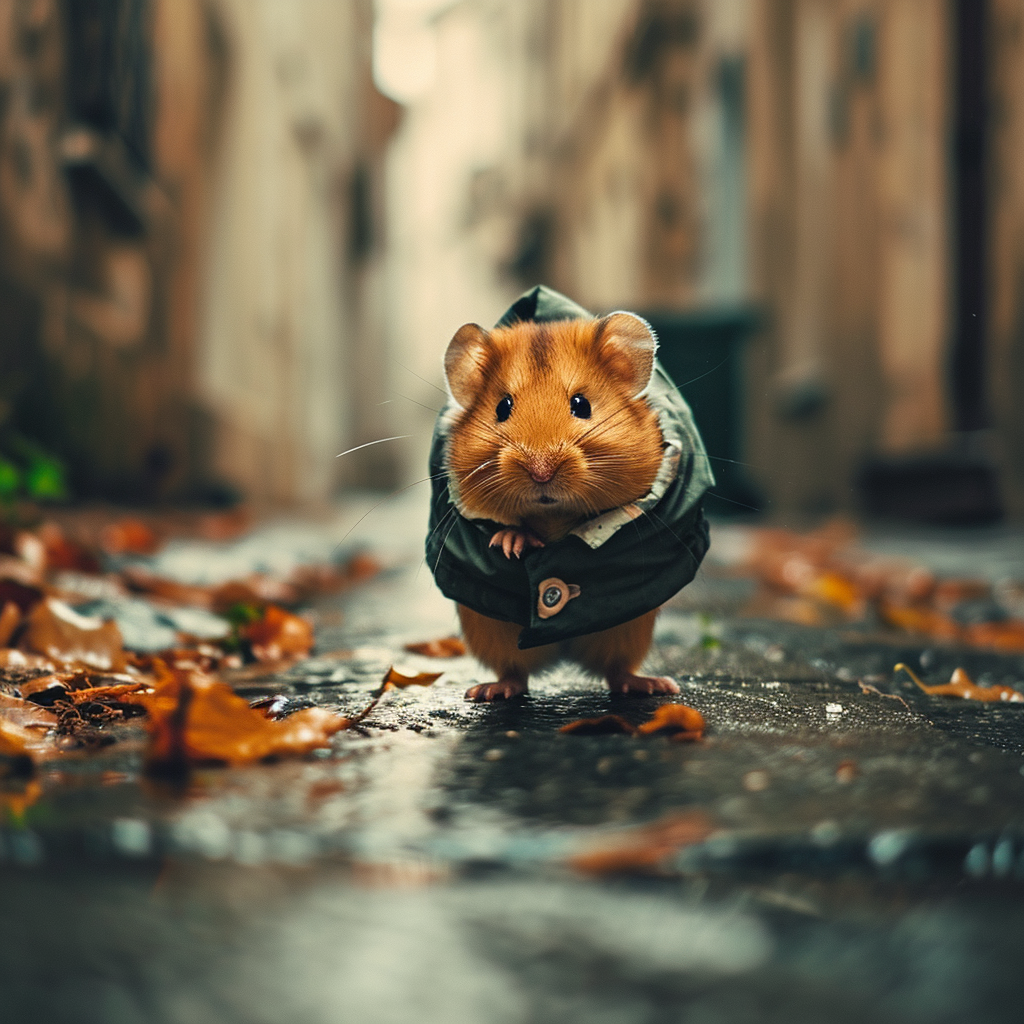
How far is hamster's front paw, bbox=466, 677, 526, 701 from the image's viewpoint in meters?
1.83

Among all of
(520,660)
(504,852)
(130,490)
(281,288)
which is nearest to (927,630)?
(520,660)

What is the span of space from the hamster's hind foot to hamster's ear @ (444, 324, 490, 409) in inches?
22.4

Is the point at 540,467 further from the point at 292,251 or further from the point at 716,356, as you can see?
the point at 292,251

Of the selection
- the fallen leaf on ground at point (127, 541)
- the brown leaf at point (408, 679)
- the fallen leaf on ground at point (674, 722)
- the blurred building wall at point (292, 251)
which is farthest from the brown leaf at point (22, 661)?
the blurred building wall at point (292, 251)

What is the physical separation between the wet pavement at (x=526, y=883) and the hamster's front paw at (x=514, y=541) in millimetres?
278

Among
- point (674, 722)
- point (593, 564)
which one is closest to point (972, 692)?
point (674, 722)

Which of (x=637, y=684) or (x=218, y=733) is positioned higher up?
(x=218, y=733)

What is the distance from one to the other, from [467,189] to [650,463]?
30.8 metres

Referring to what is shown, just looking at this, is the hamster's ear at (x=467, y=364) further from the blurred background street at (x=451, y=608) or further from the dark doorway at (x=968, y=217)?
the dark doorway at (x=968, y=217)

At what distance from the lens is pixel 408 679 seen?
1946mm

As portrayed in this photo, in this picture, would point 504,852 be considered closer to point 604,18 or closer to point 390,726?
point 390,726

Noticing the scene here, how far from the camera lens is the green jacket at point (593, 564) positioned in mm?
1638

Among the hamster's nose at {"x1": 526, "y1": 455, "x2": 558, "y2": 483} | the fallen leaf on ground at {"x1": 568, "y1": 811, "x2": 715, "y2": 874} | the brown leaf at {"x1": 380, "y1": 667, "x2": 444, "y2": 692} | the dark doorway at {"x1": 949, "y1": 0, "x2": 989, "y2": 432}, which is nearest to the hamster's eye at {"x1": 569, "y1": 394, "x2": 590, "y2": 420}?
the hamster's nose at {"x1": 526, "y1": 455, "x2": 558, "y2": 483}

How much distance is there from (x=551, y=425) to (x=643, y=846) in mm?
749
